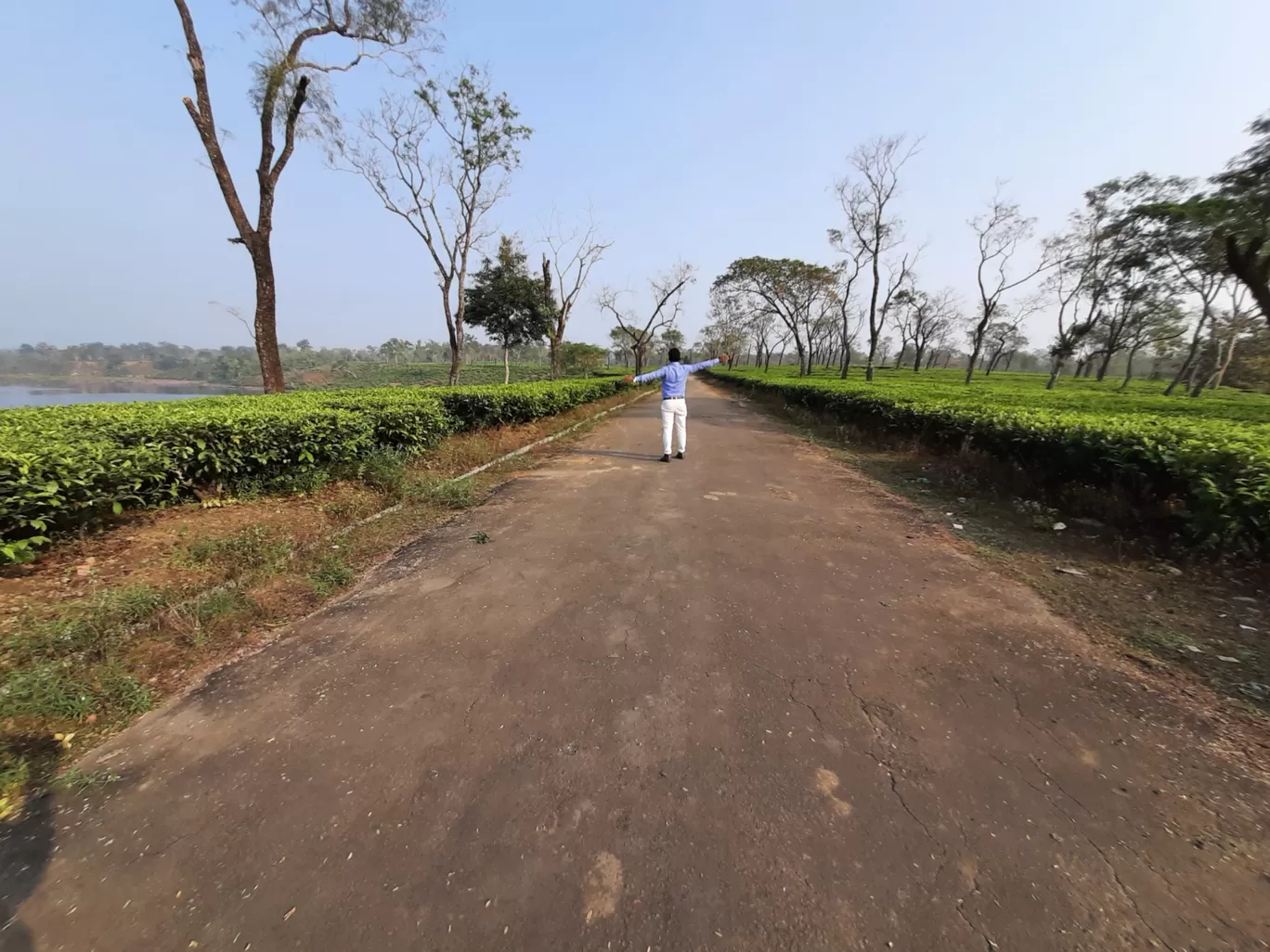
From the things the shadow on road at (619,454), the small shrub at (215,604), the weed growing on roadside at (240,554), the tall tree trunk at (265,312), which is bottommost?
the shadow on road at (619,454)

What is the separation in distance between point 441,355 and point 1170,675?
4106 inches

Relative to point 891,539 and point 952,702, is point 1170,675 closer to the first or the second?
point 952,702

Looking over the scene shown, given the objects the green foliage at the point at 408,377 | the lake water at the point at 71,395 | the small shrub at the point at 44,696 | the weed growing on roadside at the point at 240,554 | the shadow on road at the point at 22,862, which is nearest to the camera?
the shadow on road at the point at 22,862

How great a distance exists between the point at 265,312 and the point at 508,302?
52.4ft

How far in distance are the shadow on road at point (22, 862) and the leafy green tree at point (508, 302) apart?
2459cm

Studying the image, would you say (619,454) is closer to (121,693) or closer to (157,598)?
(157,598)

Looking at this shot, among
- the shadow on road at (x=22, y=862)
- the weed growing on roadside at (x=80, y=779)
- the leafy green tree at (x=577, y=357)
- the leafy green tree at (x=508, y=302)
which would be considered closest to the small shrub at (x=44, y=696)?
the weed growing on roadside at (x=80, y=779)

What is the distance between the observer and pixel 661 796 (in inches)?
76.6

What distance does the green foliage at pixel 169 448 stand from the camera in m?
3.25

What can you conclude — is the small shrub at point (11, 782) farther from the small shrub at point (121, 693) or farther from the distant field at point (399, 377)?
the distant field at point (399, 377)

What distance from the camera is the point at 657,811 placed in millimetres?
1878

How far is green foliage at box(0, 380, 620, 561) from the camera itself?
3.25m

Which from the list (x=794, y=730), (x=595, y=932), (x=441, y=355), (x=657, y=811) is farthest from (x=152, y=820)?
(x=441, y=355)

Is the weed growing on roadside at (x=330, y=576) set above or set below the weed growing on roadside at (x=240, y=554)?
below
